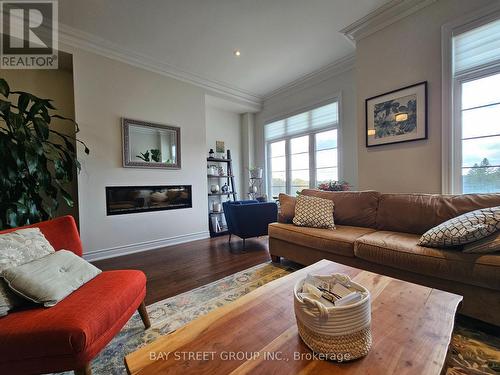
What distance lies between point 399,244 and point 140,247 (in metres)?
3.38

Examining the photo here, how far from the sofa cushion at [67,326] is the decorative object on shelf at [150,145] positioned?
257 centimetres

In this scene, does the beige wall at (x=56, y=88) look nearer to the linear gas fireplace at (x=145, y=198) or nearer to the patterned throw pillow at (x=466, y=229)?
the linear gas fireplace at (x=145, y=198)

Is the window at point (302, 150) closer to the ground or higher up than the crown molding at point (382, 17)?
closer to the ground

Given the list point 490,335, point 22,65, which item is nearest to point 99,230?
point 22,65

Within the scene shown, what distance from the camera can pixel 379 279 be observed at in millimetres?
1242

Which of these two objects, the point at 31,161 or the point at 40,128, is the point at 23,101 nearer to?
the point at 40,128

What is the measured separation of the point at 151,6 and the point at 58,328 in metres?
3.08

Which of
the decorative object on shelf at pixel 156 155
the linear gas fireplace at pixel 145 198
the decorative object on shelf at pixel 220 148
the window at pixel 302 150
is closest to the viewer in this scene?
the linear gas fireplace at pixel 145 198

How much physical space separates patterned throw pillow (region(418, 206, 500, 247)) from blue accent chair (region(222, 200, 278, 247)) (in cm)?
203

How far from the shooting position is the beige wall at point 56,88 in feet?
9.57

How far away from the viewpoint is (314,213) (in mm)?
2539

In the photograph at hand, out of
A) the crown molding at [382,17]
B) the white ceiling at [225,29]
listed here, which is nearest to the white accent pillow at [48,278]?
the white ceiling at [225,29]

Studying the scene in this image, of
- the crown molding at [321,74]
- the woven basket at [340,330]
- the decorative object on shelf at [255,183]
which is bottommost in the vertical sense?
the woven basket at [340,330]

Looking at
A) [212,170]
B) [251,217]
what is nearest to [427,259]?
[251,217]
